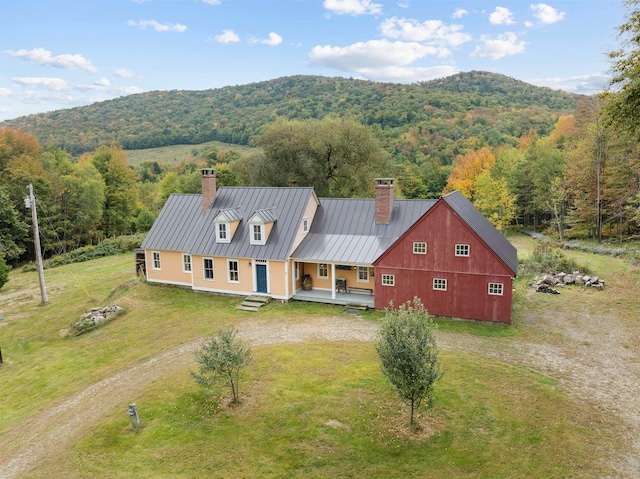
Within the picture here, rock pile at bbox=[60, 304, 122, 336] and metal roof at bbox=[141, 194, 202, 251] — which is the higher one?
metal roof at bbox=[141, 194, 202, 251]

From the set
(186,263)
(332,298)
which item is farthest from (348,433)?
(186,263)

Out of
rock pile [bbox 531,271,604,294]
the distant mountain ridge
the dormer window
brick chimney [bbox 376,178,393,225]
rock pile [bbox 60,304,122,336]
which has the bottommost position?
rock pile [bbox 60,304,122,336]

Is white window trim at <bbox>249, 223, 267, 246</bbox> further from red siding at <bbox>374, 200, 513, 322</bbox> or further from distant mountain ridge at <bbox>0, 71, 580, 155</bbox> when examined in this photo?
distant mountain ridge at <bbox>0, 71, 580, 155</bbox>

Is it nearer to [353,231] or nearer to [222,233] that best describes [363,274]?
[353,231]

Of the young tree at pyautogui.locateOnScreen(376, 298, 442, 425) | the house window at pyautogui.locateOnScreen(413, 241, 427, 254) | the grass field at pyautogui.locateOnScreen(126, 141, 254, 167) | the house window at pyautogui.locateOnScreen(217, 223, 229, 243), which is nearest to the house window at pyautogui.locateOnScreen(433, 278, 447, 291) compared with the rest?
the house window at pyautogui.locateOnScreen(413, 241, 427, 254)

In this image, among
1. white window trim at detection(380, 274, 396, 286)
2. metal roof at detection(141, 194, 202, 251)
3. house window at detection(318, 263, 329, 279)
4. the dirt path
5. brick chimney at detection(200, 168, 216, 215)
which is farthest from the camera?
brick chimney at detection(200, 168, 216, 215)

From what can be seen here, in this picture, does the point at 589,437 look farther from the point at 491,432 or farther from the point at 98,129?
the point at 98,129

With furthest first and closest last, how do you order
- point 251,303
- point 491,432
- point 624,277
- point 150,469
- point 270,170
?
point 270,170 < point 624,277 < point 251,303 < point 491,432 < point 150,469

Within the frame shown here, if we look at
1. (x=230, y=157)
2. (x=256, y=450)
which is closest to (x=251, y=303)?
(x=256, y=450)
